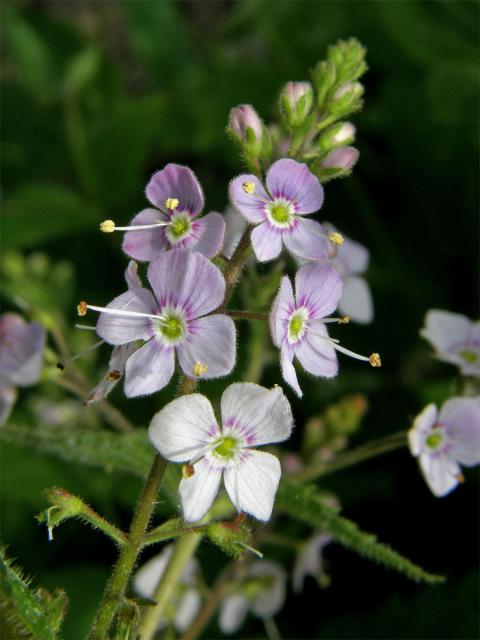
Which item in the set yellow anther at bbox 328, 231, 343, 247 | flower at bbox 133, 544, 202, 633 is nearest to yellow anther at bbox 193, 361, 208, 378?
yellow anther at bbox 328, 231, 343, 247

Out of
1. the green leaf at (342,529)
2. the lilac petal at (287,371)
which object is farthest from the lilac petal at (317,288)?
the green leaf at (342,529)

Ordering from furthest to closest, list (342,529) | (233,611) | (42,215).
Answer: (42,215) → (233,611) → (342,529)

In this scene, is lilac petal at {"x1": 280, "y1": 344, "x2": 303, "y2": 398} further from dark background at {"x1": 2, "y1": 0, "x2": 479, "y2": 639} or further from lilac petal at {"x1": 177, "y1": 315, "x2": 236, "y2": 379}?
dark background at {"x1": 2, "y1": 0, "x2": 479, "y2": 639}

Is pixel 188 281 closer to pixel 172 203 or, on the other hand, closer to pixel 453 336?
pixel 172 203

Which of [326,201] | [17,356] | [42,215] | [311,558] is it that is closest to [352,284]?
[311,558]

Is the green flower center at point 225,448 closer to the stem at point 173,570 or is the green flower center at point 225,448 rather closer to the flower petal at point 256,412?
the flower petal at point 256,412

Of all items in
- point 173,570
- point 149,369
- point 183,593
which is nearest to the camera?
point 149,369
